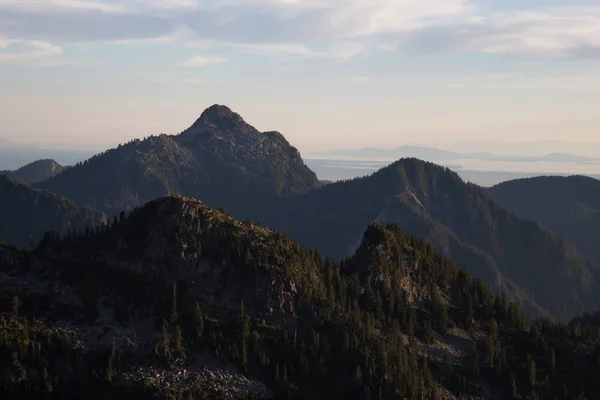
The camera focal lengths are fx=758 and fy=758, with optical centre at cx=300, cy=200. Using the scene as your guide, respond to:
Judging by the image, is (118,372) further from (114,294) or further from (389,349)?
(389,349)

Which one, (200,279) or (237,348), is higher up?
(200,279)

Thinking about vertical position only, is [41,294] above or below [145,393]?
above

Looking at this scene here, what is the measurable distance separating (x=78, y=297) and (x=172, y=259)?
1132 inches

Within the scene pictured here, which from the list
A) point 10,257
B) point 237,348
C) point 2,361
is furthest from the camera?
point 10,257

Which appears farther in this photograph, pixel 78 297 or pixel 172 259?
pixel 172 259

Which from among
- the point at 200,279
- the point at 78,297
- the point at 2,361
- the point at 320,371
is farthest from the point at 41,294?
the point at 320,371

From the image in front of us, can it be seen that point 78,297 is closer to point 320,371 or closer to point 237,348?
point 237,348

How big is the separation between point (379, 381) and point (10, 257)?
96.4 m

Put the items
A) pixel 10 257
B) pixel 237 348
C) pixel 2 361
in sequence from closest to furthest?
pixel 2 361, pixel 237 348, pixel 10 257

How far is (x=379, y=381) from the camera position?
17912 cm

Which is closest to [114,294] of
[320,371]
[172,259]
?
[172,259]

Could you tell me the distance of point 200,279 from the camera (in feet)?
652

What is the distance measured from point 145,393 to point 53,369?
1982 centimetres

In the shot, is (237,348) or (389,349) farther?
(389,349)
